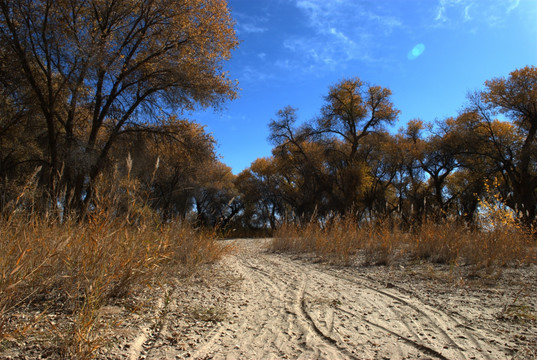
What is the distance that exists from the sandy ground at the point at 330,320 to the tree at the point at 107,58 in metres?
7.79

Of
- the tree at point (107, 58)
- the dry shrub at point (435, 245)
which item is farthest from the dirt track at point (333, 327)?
the tree at point (107, 58)

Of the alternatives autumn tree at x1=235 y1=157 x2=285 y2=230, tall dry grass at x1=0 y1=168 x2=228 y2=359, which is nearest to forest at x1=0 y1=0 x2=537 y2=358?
tall dry grass at x1=0 y1=168 x2=228 y2=359

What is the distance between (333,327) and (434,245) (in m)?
4.42

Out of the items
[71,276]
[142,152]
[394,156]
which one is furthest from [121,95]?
[394,156]

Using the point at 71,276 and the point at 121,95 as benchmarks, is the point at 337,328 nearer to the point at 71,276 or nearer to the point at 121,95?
the point at 71,276

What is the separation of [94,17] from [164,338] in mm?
12058

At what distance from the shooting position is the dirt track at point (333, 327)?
2.21m

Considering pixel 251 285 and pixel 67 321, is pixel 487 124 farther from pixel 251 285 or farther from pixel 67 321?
pixel 67 321

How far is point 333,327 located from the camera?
2695 mm

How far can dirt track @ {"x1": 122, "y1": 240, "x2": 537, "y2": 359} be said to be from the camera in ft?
7.25

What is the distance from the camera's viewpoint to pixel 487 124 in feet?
64.4

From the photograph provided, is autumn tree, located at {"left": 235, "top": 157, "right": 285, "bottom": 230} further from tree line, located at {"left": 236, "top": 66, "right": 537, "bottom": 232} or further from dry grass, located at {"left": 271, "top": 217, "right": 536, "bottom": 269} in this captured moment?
dry grass, located at {"left": 271, "top": 217, "right": 536, "bottom": 269}

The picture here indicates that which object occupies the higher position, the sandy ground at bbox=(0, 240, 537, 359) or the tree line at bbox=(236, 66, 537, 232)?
the tree line at bbox=(236, 66, 537, 232)

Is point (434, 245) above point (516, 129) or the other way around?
the other way around
